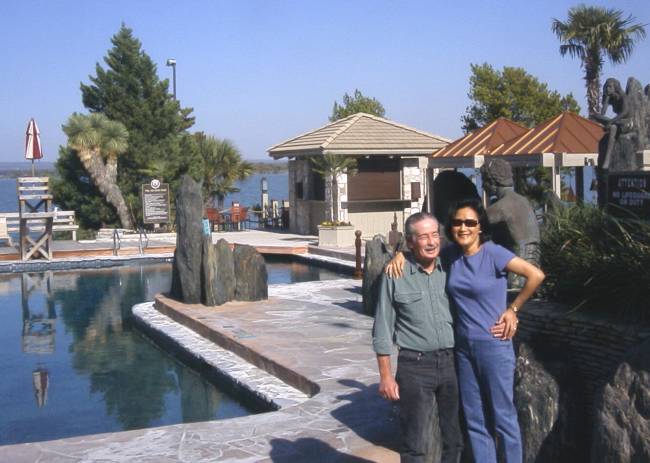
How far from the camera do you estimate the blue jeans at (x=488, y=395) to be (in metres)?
4.57

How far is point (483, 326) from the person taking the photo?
4551mm

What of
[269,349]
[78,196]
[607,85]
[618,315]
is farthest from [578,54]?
[618,315]

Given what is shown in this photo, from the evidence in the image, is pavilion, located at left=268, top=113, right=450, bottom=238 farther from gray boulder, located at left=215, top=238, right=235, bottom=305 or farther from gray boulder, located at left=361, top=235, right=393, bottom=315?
gray boulder, located at left=361, top=235, right=393, bottom=315

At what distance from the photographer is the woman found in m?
4.56

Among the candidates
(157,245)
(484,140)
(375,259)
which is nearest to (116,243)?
(157,245)

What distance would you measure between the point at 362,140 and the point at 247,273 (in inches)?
506

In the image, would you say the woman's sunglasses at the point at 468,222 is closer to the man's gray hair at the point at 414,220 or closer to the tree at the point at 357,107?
the man's gray hair at the point at 414,220

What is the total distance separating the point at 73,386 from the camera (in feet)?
34.1

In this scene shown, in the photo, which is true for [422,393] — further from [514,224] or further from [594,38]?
[594,38]

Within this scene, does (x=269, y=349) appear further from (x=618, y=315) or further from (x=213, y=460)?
(x=618, y=315)

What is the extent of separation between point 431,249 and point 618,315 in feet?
4.90

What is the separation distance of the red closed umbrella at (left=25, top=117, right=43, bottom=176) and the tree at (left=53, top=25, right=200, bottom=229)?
→ 584 centimetres

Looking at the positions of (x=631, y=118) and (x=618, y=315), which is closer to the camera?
(x=618, y=315)

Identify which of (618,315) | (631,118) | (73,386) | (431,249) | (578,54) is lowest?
(73,386)
